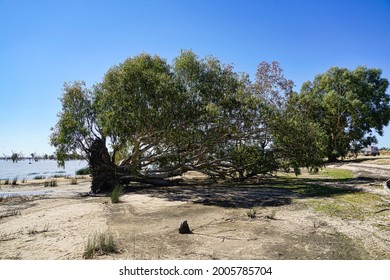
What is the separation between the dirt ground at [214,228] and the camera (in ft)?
22.5

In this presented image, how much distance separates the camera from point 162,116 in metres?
19.0

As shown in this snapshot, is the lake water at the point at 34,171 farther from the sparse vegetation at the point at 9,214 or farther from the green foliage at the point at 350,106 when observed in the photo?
the green foliage at the point at 350,106

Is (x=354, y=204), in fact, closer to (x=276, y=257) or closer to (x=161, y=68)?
(x=276, y=257)

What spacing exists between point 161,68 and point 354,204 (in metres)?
13.8

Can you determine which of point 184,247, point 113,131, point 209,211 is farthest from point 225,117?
point 184,247

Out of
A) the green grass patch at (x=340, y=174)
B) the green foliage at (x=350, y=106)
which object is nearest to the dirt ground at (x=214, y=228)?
the green grass patch at (x=340, y=174)

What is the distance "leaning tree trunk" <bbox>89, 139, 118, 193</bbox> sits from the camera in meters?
20.8

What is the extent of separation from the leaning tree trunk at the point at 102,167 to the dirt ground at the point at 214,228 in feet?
22.4

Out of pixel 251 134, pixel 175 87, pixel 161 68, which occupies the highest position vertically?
pixel 161 68

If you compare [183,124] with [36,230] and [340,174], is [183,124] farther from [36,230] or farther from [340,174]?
[340,174]

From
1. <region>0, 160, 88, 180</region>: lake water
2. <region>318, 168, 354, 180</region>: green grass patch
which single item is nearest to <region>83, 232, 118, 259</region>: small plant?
<region>0, 160, 88, 180</region>: lake water

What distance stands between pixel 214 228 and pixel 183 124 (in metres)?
11.7

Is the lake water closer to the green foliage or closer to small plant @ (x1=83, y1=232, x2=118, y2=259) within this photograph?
small plant @ (x1=83, y1=232, x2=118, y2=259)

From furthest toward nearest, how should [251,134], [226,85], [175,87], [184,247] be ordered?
1. [251,134]
2. [226,85]
3. [175,87]
4. [184,247]
